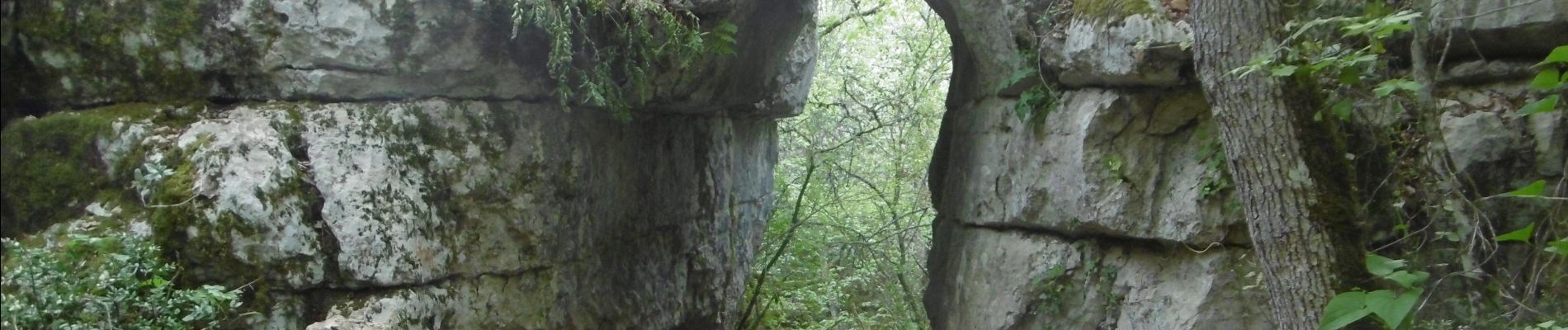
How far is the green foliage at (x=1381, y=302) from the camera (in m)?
3.03

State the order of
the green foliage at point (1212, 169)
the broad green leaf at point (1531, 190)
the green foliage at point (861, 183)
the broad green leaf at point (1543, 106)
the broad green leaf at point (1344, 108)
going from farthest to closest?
1. the green foliage at point (861, 183)
2. the green foliage at point (1212, 169)
3. the broad green leaf at point (1344, 108)
4. the broad green leaf at point (1543, 106)
5. the broad green leaf at point (1531, 190)

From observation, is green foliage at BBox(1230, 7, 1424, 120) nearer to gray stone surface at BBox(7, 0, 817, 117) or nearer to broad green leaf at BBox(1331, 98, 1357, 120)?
broad green leaf at BBox(1331, 98, 1357, 120)

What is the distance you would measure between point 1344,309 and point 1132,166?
4.62ft

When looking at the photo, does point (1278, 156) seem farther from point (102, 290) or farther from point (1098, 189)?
point (102, 290)

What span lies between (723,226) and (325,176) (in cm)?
345

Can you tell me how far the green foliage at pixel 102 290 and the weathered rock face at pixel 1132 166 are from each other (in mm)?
3303

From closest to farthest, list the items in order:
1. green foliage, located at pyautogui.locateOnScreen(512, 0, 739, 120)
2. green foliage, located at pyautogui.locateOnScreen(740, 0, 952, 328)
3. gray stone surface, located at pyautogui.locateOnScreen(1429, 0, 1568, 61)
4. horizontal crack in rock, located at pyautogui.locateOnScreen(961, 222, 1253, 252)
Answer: gray stone surface, located at pyautogui.locateOnScreen(1429, 0, 1568, 61), horizontal crack in rock, located at pyautogui.locateOnScreen(961, 222, 1253, 252), green foliage, located at pyautogui.locateOnScreen(512, 0, 739, 120), green foliage, located at pyautogui.locateOnScreen(740, 0, 952, 328)

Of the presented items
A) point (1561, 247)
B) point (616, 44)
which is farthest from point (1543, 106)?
point (616, 44)

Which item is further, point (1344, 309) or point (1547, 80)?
point (1344, 309)

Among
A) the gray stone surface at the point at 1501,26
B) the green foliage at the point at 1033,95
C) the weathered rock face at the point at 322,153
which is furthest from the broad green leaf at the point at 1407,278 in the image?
the weathered rock face at the point at 322,153

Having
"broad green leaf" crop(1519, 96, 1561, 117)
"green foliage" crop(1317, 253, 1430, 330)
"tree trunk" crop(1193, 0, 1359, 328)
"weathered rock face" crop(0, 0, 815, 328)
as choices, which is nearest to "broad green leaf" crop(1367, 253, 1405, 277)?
"green foliage" crop(1317, 253, 1430, 330)

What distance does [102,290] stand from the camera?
3.21 metres

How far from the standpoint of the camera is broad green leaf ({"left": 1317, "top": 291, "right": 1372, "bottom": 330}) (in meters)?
3.15

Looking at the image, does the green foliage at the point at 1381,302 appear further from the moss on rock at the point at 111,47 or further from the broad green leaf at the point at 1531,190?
the moss on rock at the point at 111,47
